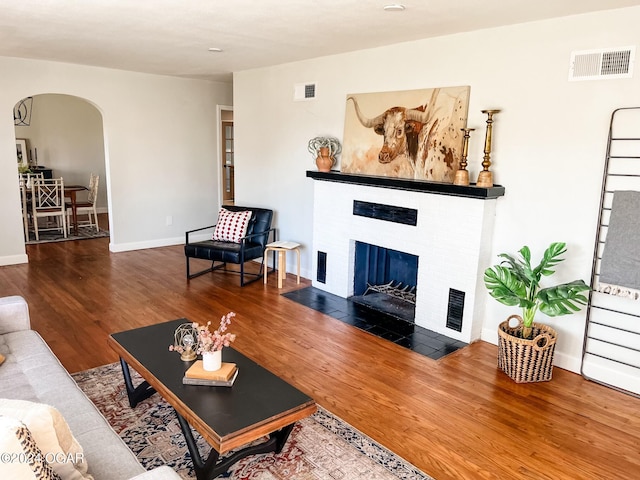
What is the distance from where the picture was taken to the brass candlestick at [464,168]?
12.4 feet

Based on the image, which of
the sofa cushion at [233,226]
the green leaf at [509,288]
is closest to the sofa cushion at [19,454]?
the green leaf at [509,288]

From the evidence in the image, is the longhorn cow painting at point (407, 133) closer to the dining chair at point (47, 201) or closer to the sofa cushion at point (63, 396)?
the sofa cushion at point (63, 396)

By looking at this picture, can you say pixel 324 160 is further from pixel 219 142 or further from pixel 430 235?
pixel 219 142

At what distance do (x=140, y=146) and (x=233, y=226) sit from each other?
7.30 feet

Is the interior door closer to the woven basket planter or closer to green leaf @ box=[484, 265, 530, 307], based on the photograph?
green leaf @ box=[484, 265, 530, 307]

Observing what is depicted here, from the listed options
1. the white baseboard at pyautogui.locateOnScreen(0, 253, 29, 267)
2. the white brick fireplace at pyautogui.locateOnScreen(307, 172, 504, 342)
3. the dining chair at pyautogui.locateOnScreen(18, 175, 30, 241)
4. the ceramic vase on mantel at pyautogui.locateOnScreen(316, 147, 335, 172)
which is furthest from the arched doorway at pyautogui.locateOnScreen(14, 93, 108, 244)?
the white brick fireplace at pyautogui.locateOnScreen(307, 172, 504, 342)

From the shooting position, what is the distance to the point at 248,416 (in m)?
2.04

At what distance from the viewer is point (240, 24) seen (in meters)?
3.68

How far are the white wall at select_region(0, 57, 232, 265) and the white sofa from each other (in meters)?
3.69

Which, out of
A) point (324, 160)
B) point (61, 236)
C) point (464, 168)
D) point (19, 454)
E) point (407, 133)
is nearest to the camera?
point (19, 454)

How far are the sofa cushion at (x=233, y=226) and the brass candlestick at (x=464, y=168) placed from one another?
8.80 feet

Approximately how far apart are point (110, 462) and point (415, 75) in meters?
3.73

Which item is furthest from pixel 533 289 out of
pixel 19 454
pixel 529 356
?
pixel 19 454

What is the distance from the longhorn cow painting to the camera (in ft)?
13.0
